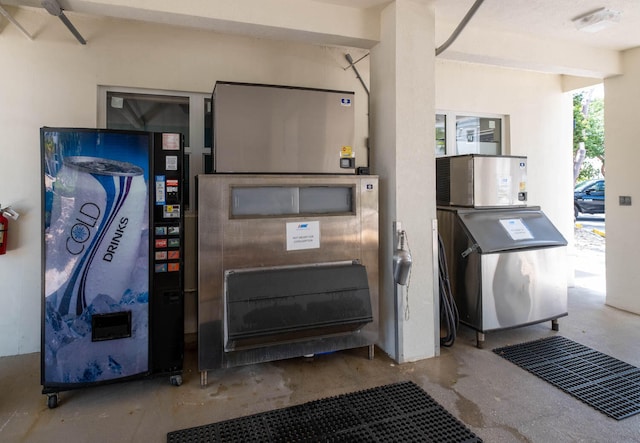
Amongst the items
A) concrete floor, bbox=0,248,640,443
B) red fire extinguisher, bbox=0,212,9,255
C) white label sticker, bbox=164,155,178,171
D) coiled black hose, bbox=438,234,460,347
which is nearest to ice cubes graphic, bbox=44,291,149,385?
concrete floor, bbox=0,248,640,443

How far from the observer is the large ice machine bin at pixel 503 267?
308 cm

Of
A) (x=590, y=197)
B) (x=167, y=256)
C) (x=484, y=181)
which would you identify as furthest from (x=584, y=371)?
(x=590, y=197)

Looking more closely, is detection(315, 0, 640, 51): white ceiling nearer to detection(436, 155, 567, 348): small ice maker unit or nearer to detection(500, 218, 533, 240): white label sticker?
detection(436, 155, 567, 348): small ice maker unit

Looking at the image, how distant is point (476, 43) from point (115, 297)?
3519 millimetres

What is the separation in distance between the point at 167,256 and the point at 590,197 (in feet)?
41.5

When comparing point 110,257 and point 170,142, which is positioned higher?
point 170,142

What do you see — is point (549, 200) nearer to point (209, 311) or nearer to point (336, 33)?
point (336, 33)

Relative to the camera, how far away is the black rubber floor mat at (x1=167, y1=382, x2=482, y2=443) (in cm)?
194

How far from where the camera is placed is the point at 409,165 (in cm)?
282

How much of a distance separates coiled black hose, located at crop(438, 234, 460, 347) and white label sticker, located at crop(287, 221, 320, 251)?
1.18 m

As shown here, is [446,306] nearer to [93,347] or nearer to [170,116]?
[93,347]

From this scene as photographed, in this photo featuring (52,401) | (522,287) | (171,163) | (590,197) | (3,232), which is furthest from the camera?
(590,197)

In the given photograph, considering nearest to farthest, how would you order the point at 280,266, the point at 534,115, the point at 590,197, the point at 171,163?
the point at 171,163
the point at 280,266
the point at 534,115
the point at 590,197

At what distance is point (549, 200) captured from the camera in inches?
183
